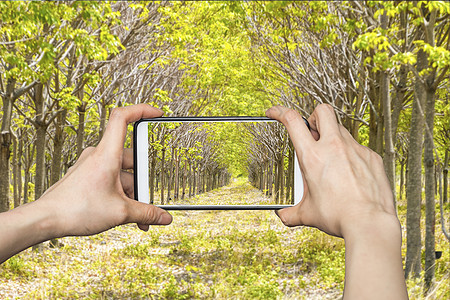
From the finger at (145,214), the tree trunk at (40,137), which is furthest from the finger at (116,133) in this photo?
the tree trunk at (40,137)

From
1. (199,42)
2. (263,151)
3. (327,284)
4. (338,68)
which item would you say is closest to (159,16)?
(199,42)

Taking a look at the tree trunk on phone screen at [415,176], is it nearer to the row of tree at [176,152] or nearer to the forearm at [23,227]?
the row of tree at [176,152]

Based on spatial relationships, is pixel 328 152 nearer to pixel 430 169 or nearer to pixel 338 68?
pixel 430 169

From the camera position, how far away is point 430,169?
26.7 ft

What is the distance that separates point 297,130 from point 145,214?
0.88 metres

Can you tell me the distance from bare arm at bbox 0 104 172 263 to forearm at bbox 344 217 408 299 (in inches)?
42.7

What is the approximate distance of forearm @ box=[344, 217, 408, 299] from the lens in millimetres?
1132

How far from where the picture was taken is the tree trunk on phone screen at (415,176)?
25.5 feet

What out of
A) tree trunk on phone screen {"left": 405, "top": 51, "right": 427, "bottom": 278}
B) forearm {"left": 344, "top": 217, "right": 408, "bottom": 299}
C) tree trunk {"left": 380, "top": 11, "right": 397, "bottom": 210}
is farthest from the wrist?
tree trunk {"left": 380, "top": 11, "right": 397, "bottom": 210}

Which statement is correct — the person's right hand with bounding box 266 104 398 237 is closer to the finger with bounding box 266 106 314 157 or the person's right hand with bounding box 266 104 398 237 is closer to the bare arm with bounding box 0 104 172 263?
the finger with bounding box 266 106 314 157

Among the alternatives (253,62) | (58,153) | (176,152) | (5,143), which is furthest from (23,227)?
(176,152)

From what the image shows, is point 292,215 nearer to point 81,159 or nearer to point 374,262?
point 374,262

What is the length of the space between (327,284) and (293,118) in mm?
8366

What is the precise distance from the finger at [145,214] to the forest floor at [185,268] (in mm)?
5187
